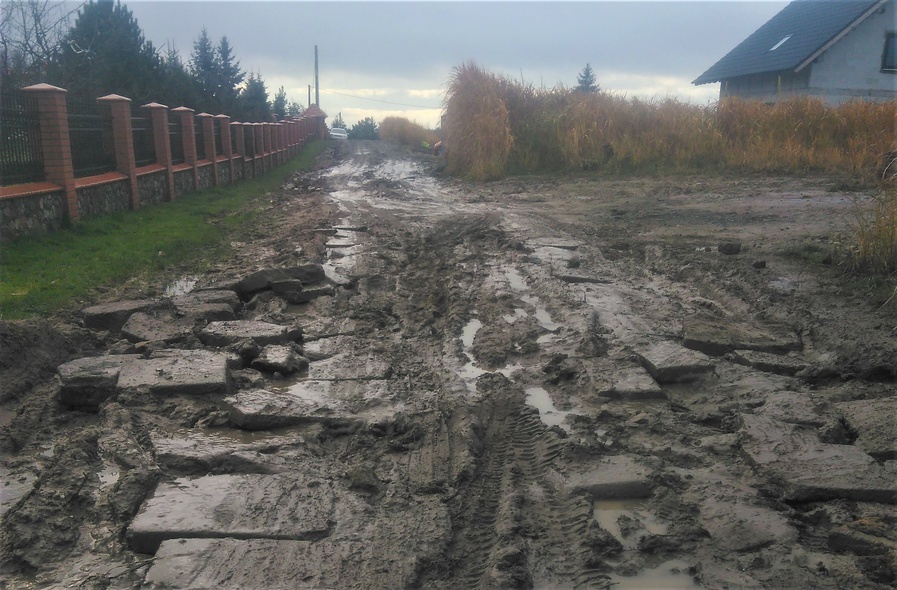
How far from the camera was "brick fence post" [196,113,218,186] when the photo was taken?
687 inches

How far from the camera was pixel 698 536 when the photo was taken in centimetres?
290

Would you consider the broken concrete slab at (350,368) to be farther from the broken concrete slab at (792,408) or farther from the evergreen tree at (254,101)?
the evergreen tree at (254,101)

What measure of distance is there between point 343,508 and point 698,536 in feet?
5.10

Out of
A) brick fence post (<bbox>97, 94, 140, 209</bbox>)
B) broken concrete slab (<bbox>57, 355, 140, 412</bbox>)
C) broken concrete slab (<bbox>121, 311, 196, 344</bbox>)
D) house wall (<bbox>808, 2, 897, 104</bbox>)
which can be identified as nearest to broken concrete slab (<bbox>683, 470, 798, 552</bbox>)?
broken concrete slab (<bbox>57, 355, 140, 412</bbox>)

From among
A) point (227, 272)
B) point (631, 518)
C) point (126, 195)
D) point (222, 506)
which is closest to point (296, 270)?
point (227, 272)

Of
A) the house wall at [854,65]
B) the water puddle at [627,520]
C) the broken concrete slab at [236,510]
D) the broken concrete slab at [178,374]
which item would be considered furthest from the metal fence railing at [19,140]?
the house wall at [854,65]

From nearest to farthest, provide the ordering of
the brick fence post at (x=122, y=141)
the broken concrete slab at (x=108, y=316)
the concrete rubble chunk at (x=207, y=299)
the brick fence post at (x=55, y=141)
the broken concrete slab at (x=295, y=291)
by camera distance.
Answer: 1. the broken concrete slab at (x=108, y=316)
2. the concrete rubble chunk at (x=207, y=299)
3. the broken concrete slab at (x=295, y=291)
4. the brick fence post at (x=55, y=141)
5. the brick fence post at (x=122, y=141)

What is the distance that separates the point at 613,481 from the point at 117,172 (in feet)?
37.7

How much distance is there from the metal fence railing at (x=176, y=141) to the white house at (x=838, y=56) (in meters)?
18.9

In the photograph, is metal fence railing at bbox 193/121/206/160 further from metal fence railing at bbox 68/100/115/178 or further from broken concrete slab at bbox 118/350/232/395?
broken concrete slab at bbox 118/350/232/395

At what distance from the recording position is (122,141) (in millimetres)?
12188

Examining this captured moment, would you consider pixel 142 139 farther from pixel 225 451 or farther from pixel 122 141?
pixel 225 451

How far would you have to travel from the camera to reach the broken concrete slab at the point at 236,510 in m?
2.89

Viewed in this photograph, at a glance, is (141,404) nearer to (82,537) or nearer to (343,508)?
(82,537)
